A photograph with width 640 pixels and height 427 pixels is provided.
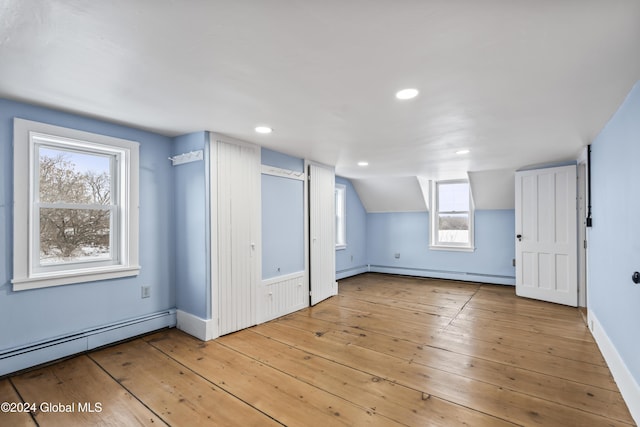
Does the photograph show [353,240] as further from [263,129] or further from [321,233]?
[263,129]

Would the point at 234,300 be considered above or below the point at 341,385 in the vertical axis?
above

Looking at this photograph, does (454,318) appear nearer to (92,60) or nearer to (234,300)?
(234,300)

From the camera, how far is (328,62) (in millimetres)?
1675

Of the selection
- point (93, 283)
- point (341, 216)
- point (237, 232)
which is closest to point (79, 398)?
point (93, 283)

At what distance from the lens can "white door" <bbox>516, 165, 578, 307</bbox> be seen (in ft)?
14.0

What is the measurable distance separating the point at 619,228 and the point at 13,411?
4493mm

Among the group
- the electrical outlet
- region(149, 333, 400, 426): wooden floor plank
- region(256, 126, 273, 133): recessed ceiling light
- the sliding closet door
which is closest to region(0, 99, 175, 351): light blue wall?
the electrical outlet

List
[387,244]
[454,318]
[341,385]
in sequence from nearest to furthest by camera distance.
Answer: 1. [341,385]
2. [454,318]
3. [387,244]

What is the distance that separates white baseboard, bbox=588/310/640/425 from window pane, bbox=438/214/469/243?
123 inches

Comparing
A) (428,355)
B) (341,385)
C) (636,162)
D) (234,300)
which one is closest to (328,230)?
(234,300)

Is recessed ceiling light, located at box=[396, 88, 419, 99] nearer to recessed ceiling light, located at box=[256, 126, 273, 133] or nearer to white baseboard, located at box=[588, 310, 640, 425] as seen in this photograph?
recessed ceiling light, located at box=[256, 126, 273, 133]

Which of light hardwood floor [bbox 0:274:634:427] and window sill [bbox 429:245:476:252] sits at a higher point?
window sill [bbox 429:245:476:252]

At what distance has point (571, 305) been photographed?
4.29 m

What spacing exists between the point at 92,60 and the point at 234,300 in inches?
98.3
